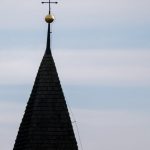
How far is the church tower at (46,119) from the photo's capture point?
49.4 m

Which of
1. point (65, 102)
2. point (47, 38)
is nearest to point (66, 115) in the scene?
point (65, 102)

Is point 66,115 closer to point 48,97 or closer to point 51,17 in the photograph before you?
point 48,97

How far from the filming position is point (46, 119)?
49.9 m

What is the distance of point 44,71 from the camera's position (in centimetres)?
5153

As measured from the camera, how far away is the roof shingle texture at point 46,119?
4941cm

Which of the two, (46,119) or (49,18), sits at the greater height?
(49,18)

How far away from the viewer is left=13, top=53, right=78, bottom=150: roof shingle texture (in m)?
49.4

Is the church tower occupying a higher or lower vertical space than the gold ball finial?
lower

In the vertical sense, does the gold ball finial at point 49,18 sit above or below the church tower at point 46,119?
above

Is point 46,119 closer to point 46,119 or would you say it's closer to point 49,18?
point 46,119

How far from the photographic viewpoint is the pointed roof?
49406 mm

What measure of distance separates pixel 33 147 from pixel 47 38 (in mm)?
6367

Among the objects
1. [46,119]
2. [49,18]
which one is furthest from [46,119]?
[49,18]

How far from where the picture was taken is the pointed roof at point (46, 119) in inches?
1945
